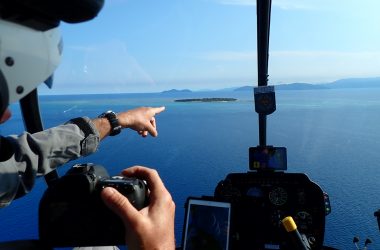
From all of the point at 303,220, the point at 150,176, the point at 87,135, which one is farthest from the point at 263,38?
the point at 150,176

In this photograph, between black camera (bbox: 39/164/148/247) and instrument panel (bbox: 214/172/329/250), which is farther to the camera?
instrument panel (bbox: 214/172/329/250)

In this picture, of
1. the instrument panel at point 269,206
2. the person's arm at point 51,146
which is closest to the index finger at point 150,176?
the person's arm at point 51,146

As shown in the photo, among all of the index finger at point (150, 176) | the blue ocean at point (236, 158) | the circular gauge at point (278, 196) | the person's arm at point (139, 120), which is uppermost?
the person's arm at point (139, 120)

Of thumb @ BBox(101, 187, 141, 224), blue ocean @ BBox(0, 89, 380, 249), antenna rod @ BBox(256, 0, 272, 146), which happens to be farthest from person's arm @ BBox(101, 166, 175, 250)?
blue ocean @ BBox(0, 89, 380, 249)

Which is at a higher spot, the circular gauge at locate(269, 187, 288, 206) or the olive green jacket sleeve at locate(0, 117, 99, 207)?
the olive green jacket sleeve at locate(0, 117, 99, 207)

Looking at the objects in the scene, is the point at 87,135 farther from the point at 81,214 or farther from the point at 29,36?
the point at 29,36

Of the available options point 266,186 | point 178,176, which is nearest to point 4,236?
point 178,176

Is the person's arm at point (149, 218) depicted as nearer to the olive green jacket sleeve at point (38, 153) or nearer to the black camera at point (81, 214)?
the black camera at point (81, 214)

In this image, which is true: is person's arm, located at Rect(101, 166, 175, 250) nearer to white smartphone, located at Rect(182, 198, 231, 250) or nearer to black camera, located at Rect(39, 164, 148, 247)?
black camera, located at Rect(39, 164, 148, 247)
